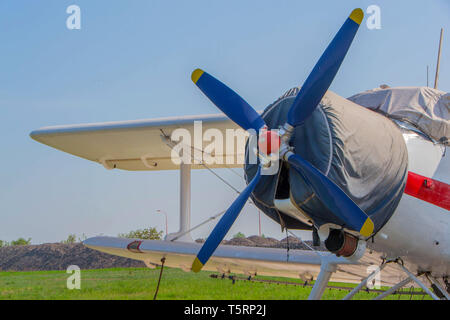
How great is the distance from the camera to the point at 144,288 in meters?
12.7

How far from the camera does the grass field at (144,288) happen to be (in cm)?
1188

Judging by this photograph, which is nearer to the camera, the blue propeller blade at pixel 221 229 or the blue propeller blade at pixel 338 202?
the blue propeller blade at pixel 338 202

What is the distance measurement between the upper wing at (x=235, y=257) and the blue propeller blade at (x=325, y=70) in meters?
4.44

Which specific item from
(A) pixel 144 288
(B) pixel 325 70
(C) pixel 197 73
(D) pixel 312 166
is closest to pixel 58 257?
(A) pixel 144 288

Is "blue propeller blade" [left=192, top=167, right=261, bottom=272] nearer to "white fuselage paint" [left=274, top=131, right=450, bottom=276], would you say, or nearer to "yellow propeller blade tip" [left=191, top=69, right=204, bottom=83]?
"white fuselage paint" [left=274, top=131, right=450, bottom=276]

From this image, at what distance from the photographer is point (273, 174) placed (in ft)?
15.9

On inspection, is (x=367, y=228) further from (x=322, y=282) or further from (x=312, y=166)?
(x=322, y=282)

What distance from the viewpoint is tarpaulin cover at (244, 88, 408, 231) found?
4.59 meters

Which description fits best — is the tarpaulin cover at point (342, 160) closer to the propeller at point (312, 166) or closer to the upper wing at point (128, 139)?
the propeller at point (312, 166)

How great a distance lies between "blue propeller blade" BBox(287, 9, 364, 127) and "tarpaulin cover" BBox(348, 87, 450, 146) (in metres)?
1.61

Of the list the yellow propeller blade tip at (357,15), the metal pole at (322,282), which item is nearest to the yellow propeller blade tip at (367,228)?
the yellow propeller blade tip at (357,15)

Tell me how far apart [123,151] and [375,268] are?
5228 millimetres
